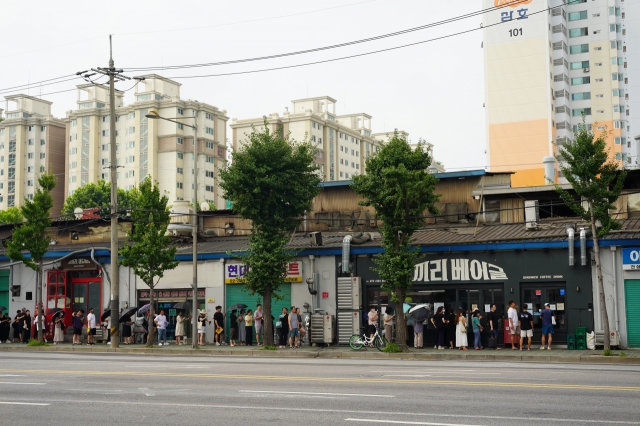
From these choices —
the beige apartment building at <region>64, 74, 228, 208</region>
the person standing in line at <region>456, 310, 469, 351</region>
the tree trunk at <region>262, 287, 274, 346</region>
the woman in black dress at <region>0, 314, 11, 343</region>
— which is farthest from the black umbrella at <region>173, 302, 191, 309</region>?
the beige apartment building at <region>64, 74, 228, 208</region>

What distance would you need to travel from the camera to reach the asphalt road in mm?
10766

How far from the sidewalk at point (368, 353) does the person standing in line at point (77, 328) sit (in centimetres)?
156

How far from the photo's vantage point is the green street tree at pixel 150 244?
33094 mm

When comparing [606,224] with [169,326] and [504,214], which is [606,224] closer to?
[504,214]

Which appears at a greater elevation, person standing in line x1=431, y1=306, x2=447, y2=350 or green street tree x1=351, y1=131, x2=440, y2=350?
green street tree x1=351, y1=131, x2=440, y2=350

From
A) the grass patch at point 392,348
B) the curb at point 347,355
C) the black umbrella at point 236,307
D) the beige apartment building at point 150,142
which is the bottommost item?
the curb at point 347,355

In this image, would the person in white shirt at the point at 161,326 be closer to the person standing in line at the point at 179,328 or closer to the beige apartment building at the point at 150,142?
the person standing in line at the point at 179,328

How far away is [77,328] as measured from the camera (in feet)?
119

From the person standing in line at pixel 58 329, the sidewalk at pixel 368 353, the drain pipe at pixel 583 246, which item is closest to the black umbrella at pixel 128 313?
the sidewalk at pixel 368 353

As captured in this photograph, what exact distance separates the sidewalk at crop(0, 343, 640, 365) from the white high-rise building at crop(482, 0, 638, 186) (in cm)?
6743

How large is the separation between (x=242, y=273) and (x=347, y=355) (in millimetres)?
9030

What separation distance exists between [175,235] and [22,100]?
336 feet

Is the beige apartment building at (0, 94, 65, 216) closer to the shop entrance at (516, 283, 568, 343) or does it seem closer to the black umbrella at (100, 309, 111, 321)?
the black umbrella at (100, 309, 111, 321)

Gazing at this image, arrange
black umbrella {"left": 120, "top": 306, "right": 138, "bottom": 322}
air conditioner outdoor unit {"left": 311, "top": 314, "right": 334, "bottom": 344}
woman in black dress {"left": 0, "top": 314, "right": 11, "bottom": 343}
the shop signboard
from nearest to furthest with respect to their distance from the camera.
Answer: the shop signboard, air conditioner outdoor unit {"left": 311, "top": 314, "right": 334, "bottom": 344}, black umbrella {"left": 120, "top": 306, "right": 138, "bottom": 322}, woman in black dress {"left": 0, "top": 314, "right": 11, "bottom": 343}
